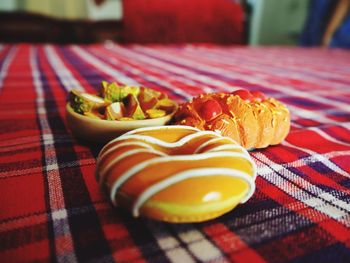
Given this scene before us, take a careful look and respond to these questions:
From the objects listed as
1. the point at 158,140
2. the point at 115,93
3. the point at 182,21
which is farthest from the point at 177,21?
the point at 158,140

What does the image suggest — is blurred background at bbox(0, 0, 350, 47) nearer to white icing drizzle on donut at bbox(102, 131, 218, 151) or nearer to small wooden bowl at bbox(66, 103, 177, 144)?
small wooden bowl at bbox(66, 103, 177, 144)

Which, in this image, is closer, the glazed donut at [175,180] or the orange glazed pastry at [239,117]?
the glazed donut at [175,180]

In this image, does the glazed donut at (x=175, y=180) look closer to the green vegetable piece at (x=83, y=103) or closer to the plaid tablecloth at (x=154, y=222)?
the plaid tablecloth at (x=154, y=222)

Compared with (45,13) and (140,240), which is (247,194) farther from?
(45,13)

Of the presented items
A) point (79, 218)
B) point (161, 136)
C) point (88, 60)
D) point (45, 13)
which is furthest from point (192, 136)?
point (45, 13)

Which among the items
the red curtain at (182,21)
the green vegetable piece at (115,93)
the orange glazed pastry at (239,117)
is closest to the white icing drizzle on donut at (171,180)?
the orange glazed pastry at (239,117)

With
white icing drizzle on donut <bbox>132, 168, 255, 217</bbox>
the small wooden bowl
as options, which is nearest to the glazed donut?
white icing drizzle on donut <bbox>132, 168, 255, 217</bbox>
